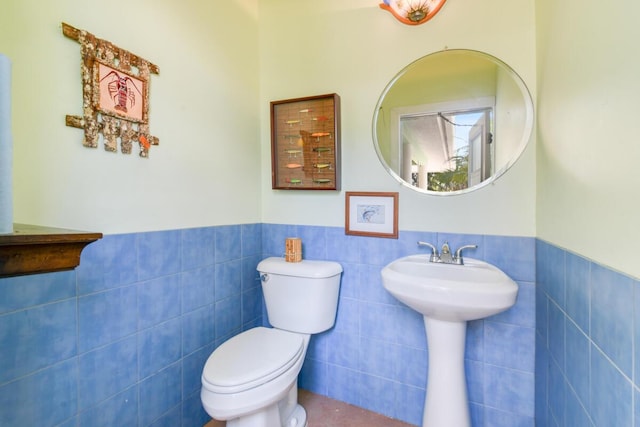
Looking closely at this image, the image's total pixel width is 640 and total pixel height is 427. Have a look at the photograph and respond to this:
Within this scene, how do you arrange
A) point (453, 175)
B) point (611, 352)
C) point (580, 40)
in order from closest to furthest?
point (611, 352)
point (580, 40)
point (453, 175)

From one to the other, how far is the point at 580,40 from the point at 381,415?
1.81 meters

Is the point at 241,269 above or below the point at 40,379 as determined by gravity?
above

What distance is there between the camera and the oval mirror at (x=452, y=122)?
1373 millimetres

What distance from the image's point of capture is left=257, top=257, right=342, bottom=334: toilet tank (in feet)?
5.10

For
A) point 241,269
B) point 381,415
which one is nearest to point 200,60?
point 241,269

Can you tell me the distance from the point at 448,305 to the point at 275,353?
0.75m

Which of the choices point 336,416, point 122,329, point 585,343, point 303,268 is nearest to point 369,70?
point 303,268

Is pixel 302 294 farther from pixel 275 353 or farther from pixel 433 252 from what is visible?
pixel 433 252

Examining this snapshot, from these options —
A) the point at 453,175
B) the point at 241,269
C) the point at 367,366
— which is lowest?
the point at 367,366

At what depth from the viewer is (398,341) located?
1572 mm

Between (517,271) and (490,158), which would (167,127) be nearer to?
(490,158)

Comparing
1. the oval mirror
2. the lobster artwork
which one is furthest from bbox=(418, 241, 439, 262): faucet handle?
the lobster artwork

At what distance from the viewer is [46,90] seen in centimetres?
95

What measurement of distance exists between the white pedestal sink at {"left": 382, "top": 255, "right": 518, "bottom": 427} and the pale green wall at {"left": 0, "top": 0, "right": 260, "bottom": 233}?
1007mm
